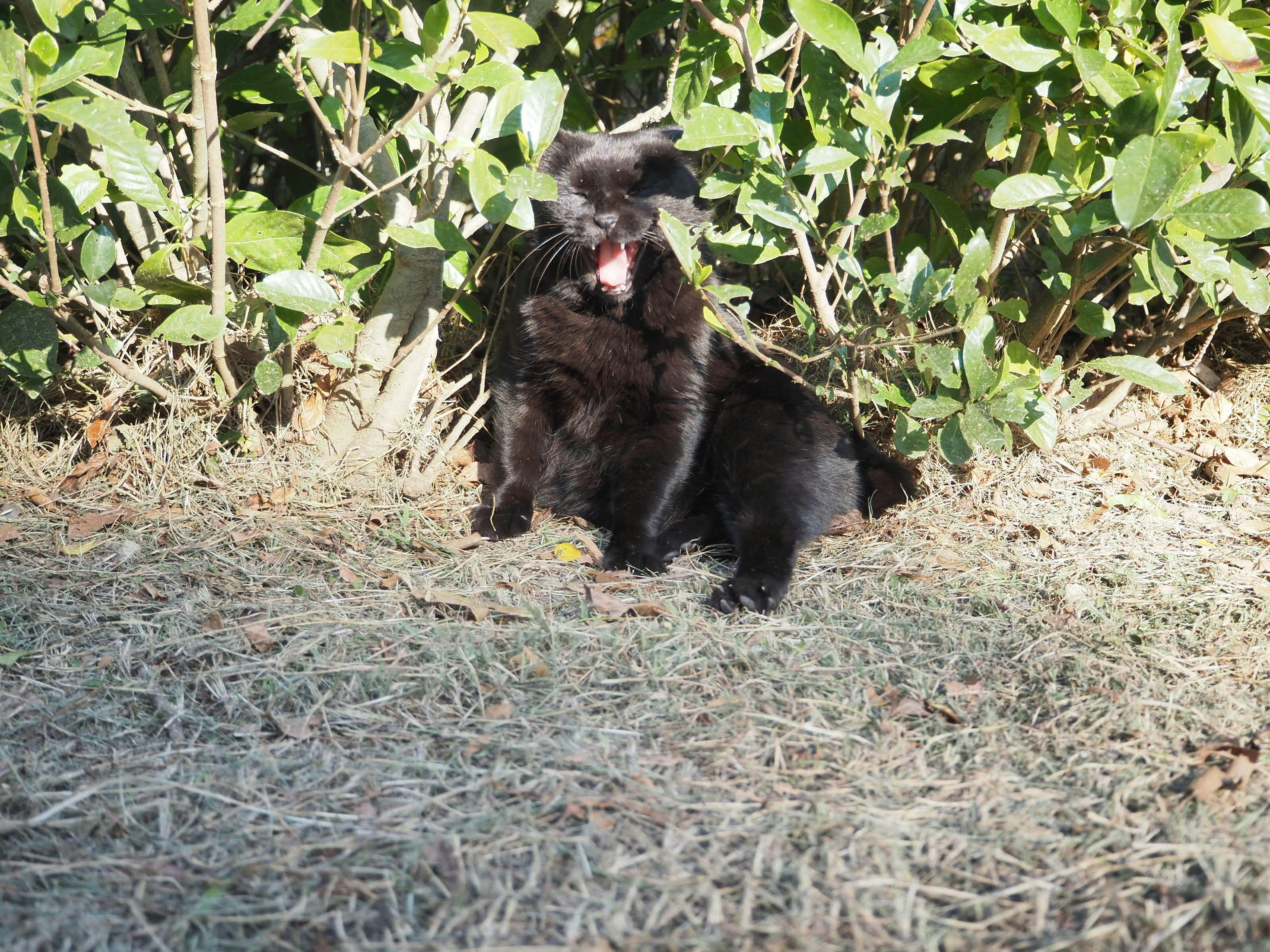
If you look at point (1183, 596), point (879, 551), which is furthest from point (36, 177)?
point (1183, 596)

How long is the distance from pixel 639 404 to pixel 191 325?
127 centimetres

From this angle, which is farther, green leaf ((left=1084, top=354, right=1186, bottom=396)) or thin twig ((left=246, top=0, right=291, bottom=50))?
green leaf ((left=1084, top=354, right=1186, bottom=396))

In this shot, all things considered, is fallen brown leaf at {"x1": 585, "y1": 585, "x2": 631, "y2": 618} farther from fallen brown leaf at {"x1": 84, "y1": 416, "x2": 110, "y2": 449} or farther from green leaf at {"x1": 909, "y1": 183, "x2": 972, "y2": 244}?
fallen brown leaf at {"x1": 84, "y1": 416, "x2": 110, "y2": 449}

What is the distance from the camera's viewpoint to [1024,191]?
2.46 meters

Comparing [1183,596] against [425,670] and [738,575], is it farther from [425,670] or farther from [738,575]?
[425,670]

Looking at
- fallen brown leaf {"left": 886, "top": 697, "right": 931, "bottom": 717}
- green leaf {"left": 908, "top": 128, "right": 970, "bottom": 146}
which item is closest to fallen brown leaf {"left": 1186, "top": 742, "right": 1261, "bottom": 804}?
fallen brown leaf {"left": 886, "top": 697, "right": 931, "bottom": 717}

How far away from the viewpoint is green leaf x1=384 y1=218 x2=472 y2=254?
2.54 meters

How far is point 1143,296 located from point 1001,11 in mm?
842

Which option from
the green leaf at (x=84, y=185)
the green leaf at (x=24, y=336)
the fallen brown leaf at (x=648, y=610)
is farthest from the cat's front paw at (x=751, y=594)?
the green leaf at (x=24, y=336)

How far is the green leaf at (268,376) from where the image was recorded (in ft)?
8.74

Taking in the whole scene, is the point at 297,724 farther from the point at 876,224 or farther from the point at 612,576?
the point at 876,224

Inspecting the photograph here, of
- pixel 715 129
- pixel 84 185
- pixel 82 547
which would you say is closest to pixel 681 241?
pixel 715 129

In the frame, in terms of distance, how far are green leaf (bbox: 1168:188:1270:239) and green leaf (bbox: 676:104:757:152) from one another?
3.27 ft

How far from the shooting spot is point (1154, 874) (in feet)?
5.08
